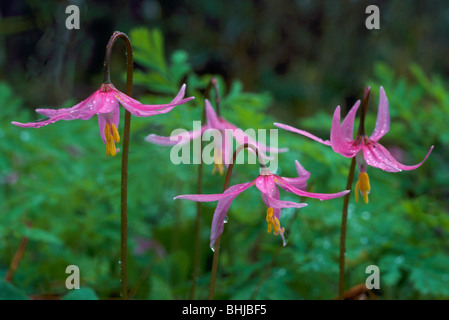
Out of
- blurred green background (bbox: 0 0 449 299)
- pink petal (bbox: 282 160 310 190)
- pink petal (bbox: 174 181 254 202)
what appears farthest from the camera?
blurred green background (bbox: 0 0 449 299)

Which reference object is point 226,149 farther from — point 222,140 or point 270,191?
point 270,191

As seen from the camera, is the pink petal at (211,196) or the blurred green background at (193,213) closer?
the pink petal at (211,196)

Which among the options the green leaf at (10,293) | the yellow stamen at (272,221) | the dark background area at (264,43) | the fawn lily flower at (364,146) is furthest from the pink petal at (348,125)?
the dark background area at (264,43)

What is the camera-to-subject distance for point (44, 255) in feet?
7.93

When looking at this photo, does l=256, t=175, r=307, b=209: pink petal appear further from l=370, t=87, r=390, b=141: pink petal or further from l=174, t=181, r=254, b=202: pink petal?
l=370, t=87, r=390, b=141: pink petal

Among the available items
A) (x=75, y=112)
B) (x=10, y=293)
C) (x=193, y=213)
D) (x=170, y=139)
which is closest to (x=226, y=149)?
(x=170, y=139)

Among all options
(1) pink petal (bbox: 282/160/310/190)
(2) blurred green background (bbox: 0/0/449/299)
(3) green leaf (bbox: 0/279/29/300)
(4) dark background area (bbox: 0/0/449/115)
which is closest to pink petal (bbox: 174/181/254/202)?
(1) pink petal (bbox: 282/160/310/190)

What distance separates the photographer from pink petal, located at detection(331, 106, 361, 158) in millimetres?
1035

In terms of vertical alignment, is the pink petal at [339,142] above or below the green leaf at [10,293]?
above

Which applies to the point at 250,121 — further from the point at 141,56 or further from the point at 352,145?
the point at 352,145

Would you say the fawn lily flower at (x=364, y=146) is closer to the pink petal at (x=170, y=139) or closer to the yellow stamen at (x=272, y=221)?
the yellow stamen at (x=272, y=221)

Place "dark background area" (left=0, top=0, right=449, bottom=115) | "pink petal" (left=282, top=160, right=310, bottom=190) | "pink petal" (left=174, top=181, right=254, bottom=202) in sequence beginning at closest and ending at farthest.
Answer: "pink petal" (left=174, top=181, right=254, bottom=202)
"pink petal" (left=282, top=160, right=310, bottom=190)
"dark background area" (left=0, top=0, right=449, bottom=115)

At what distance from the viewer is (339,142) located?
107 centimetres

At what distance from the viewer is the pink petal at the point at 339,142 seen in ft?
3.40
